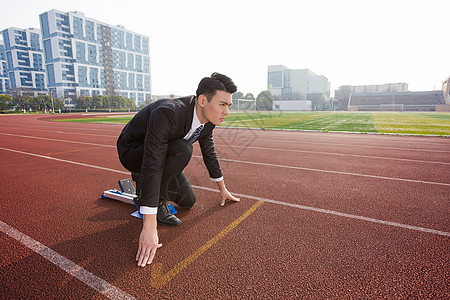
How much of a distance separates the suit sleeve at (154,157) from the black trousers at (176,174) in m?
0.42

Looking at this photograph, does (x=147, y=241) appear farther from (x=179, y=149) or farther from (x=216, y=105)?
(x=216, y=105)

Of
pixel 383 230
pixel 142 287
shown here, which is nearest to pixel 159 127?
pixel 142 287

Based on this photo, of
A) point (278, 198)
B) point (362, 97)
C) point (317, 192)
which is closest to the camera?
point (278, 198)

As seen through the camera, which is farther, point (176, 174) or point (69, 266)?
point (176, 174)

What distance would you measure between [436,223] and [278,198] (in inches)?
76.2

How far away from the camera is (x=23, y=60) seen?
103812 mm

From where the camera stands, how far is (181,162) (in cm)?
268

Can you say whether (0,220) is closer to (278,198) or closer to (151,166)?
(151,166)

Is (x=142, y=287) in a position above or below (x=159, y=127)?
below

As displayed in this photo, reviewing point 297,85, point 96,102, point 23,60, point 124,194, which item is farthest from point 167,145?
point 23,60

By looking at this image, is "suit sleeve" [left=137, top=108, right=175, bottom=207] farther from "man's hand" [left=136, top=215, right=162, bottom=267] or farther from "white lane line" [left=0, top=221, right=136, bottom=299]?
"white lane line" [left=0, top=221, right=136, bottom=299]

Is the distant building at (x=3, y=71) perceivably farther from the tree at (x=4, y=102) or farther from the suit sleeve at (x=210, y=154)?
the suit sleeve at (x=210, y=154)

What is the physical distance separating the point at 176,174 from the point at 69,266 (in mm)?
1293

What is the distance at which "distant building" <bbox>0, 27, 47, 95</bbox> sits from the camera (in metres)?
101
